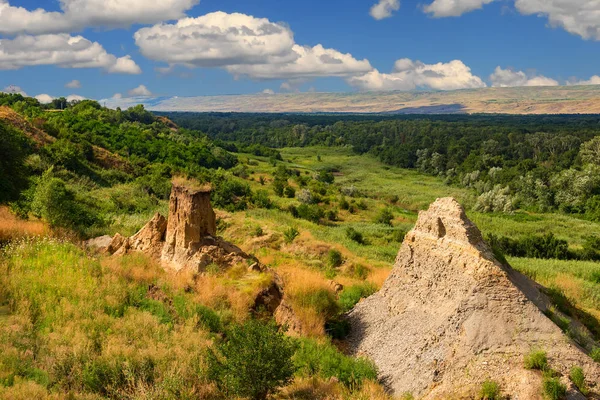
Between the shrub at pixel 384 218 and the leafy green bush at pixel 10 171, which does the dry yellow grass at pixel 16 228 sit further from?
the shrub at pixel 384 218

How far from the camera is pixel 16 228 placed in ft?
52.4

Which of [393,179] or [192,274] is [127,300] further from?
[393,179]

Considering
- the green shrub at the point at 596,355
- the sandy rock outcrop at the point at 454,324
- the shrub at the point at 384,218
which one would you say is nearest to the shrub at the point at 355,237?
the shrub at the point at 384,218

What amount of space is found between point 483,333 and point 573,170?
74.0 m

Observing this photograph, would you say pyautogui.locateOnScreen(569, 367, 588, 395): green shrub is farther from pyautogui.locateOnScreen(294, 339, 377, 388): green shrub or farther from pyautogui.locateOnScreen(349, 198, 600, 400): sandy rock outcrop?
pyautogui.locateOnScreen(294, 339, 377, 388): green shrub

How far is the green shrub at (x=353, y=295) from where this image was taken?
15.7 metres

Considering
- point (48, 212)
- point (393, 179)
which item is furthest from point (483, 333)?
point (393, 179)

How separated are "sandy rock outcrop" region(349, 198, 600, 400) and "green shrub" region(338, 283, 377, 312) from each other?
6.35 feet

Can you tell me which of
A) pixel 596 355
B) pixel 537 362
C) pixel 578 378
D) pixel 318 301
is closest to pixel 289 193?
pixel 318 301

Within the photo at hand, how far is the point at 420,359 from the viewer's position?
10641 mm

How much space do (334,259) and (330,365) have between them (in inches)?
601

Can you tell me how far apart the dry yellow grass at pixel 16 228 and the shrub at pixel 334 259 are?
14.6m

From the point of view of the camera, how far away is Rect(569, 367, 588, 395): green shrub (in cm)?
890

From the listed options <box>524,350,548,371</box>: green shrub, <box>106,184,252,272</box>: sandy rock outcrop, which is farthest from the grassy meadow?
<box>524,350,548,371</box>: green shrub
